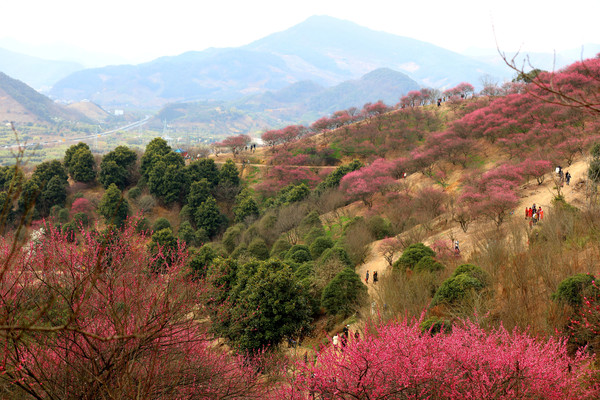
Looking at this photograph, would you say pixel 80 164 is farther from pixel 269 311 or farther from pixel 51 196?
pixel 269 311

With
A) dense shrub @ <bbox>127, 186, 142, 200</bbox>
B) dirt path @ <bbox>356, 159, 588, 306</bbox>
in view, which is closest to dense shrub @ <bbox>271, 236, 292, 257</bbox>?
dirt path @ <bbox>356, 159, 588, 306</bbox>

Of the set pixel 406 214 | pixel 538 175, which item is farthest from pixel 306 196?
pixel 538 175

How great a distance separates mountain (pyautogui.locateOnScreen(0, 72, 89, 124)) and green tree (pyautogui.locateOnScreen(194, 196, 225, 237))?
441 feet

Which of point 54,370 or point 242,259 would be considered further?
point 242,259

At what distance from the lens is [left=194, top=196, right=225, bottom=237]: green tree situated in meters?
37.6

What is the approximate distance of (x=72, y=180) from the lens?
4656cm

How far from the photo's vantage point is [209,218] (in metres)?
37.7

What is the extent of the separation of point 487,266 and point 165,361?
11.2m

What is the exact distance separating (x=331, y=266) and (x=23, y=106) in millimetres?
168476

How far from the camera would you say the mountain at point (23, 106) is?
138750 mm

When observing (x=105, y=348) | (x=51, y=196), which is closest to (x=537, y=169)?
(x=105, y=348)

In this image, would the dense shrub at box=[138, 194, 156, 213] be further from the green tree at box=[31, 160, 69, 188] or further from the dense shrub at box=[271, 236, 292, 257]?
the dense shrub at box=[271, 236, 292, 257]

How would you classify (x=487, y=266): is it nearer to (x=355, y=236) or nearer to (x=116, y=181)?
(x=355, y=236)

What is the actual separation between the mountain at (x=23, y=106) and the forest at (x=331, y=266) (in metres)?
117
